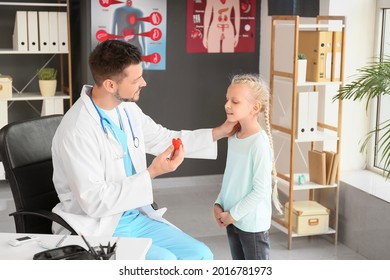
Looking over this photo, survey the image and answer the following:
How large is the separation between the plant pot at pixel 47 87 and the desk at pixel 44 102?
0.15ft

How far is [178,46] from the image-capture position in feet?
19.0

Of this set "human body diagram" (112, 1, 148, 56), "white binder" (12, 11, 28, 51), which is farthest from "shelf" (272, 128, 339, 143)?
"white binder" (12, 11, 28, 51)

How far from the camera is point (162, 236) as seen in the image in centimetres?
285

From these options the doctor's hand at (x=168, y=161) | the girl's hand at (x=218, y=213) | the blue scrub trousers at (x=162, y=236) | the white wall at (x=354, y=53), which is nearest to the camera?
the doctor's hand at (x=168, y=161)

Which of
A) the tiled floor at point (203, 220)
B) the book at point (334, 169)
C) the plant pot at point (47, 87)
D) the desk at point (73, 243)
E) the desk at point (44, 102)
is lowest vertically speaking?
the tiled floor at point (203, 220)

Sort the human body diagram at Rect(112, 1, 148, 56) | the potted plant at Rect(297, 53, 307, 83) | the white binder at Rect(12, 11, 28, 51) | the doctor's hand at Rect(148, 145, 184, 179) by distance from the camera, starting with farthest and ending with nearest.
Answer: the human body diagram at Rect(112, 1, 148, 56) < the white binder at Rect(12, 11, 28, 51) < the potted plant at Rect(297, 53, 307, 83) < the doctor's hand at Rect(148, 145, 184, 179)

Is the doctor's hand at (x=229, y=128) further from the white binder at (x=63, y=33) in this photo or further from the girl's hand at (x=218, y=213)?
the white binder at (x=63, y=33)

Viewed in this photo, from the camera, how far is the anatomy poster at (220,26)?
5.76 meters

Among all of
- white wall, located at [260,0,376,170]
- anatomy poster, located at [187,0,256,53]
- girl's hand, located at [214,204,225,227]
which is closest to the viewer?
girl's hand, located at [214,204,225,227]

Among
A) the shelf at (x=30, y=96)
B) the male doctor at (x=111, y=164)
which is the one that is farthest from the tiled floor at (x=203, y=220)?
the male doctor at (x=111, y=164)

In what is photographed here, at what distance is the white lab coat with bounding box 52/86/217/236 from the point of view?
104 inches

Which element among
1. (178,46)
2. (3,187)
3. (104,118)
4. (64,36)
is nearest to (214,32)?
(178,46)

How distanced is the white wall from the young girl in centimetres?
190

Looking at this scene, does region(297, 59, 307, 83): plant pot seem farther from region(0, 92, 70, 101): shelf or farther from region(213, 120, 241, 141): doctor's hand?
region(0, 92, 70, 101): shelf
